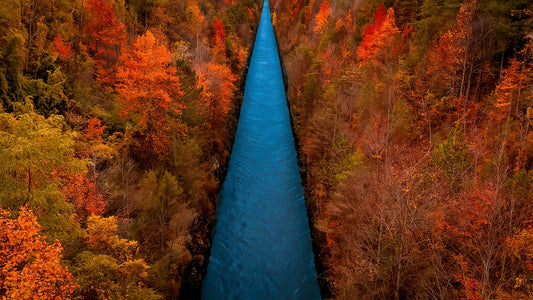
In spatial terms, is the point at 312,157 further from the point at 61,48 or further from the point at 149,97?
the point at 61,48

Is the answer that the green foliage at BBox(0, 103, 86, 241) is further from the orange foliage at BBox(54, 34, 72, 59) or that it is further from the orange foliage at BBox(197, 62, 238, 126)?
the orange foliage at BBox(197, 62, 238, 126)

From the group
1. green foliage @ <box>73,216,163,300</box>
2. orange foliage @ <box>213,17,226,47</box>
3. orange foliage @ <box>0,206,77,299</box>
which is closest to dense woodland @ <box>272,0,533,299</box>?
green foliage @ <box>73,216,163,300</box>

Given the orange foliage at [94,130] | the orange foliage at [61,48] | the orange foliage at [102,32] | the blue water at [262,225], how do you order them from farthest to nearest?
the orange foliage at [102,32]
the orange foliage at [61,48]
the blue water at [262,225]
the orange foliage at [94,130]

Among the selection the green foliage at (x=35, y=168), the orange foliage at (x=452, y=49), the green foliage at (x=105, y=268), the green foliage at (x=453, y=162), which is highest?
the orange foliage at (x=452, y=49)

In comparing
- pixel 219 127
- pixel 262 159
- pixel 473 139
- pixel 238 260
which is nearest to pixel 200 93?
pixel 219 127

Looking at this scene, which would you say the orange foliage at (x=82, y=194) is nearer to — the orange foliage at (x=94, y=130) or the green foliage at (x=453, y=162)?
the orange foliage at (x=94, y=130)

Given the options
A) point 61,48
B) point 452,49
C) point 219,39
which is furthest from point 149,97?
point 219,39

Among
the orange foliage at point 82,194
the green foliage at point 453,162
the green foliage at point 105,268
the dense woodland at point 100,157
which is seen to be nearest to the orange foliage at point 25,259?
the dense woodland at point 100,157
